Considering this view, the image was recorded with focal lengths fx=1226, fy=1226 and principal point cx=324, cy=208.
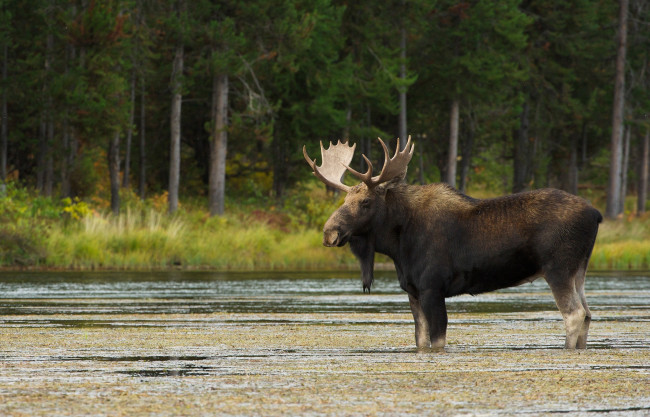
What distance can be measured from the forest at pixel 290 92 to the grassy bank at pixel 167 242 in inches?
28.9

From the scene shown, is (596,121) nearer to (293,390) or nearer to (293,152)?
(293,152)

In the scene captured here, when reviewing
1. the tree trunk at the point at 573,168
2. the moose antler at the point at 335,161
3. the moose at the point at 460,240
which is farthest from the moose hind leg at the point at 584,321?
the tree trunk at the point at 573,168

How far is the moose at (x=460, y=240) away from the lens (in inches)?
458

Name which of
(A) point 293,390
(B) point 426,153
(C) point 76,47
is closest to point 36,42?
(C) point 76,47

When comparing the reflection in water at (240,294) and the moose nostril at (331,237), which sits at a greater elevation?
the moose nostril at (331,237)

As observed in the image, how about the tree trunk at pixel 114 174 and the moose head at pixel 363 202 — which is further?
the tree trunk at pixel 114 174

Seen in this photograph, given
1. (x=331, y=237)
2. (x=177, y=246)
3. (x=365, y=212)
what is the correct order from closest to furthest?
(x=331, y=237), (x=365, y=212), (x=177, y=246)

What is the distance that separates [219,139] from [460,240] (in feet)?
109

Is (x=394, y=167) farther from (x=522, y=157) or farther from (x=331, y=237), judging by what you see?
(x=522, y=157)

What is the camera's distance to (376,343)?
12070 millimetres

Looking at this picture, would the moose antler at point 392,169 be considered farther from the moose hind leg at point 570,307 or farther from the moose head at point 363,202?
the moose hind leg at point 570,307

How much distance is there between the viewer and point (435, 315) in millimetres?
11625

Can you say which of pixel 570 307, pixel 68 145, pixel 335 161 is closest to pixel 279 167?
pixel 68 145

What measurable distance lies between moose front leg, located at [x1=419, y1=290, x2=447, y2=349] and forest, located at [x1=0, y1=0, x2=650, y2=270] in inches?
835
